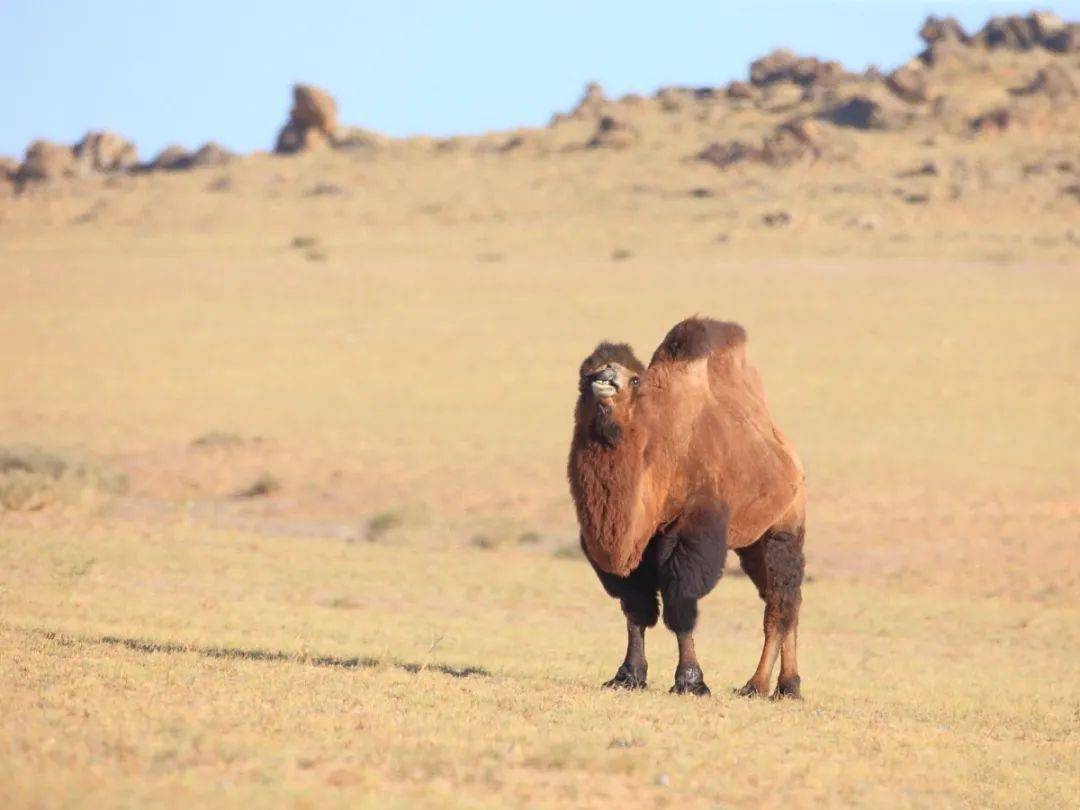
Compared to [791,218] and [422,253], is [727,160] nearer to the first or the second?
[791,218]

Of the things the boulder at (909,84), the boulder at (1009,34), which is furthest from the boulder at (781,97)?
the boulder at (1009,34)

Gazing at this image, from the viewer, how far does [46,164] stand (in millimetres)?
72312

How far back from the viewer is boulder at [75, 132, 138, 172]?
255ft

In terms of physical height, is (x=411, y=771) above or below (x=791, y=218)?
below

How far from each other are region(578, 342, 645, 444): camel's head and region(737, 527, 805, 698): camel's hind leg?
1.72 m

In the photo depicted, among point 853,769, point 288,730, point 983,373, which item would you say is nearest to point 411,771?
point 288,730

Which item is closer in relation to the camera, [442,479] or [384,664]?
[384,664]

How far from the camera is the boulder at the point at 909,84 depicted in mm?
67875

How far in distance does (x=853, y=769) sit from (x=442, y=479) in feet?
62.8

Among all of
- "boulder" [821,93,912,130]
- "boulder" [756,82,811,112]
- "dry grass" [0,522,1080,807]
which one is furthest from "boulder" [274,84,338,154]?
"dry grass" [0,522,1080,807]

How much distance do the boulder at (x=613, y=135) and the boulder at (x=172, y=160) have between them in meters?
17.5

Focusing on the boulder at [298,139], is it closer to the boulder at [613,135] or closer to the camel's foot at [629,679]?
the boulder at [613,135]

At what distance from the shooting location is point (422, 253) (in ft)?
165

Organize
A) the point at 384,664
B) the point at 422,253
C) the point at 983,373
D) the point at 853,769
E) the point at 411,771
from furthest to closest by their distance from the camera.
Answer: the point at 422,253, the point at 983,373, the point at 384,664, the point at 853,769, the point at 411,771
